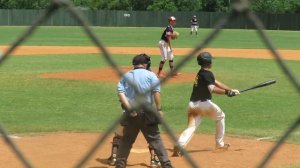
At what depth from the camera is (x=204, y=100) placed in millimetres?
8383

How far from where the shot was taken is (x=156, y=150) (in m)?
6.73

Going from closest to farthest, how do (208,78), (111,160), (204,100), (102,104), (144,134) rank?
1. (144,134)
2. (111,160)
3. (208,78)
4. (204,100)
5. (102,104)

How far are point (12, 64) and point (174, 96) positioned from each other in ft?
29.4

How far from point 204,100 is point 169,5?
2457 inches

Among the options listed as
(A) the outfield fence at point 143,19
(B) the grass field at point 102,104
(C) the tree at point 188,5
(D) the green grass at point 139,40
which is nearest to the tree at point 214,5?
(C) the tree at point 188,5

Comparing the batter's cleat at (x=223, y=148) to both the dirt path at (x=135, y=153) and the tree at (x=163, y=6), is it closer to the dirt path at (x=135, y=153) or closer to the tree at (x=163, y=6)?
the dirt path at (x=135, y=153)

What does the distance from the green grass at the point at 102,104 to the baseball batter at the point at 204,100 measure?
154 cm

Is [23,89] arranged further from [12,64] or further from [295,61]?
[295,61]

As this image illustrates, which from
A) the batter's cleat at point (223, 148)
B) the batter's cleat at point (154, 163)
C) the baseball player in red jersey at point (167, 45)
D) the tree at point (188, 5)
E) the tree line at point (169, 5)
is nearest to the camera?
the batter's cleat at point (154, 163)

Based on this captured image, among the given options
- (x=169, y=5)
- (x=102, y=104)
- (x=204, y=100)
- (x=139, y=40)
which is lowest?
(x=169, y=5)

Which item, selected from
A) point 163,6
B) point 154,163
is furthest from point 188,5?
point 154,163

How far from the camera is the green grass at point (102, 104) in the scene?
1045 cm

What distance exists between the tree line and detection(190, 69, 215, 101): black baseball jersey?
58337 mm

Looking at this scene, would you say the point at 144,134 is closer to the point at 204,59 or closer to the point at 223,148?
the point at 204,59
